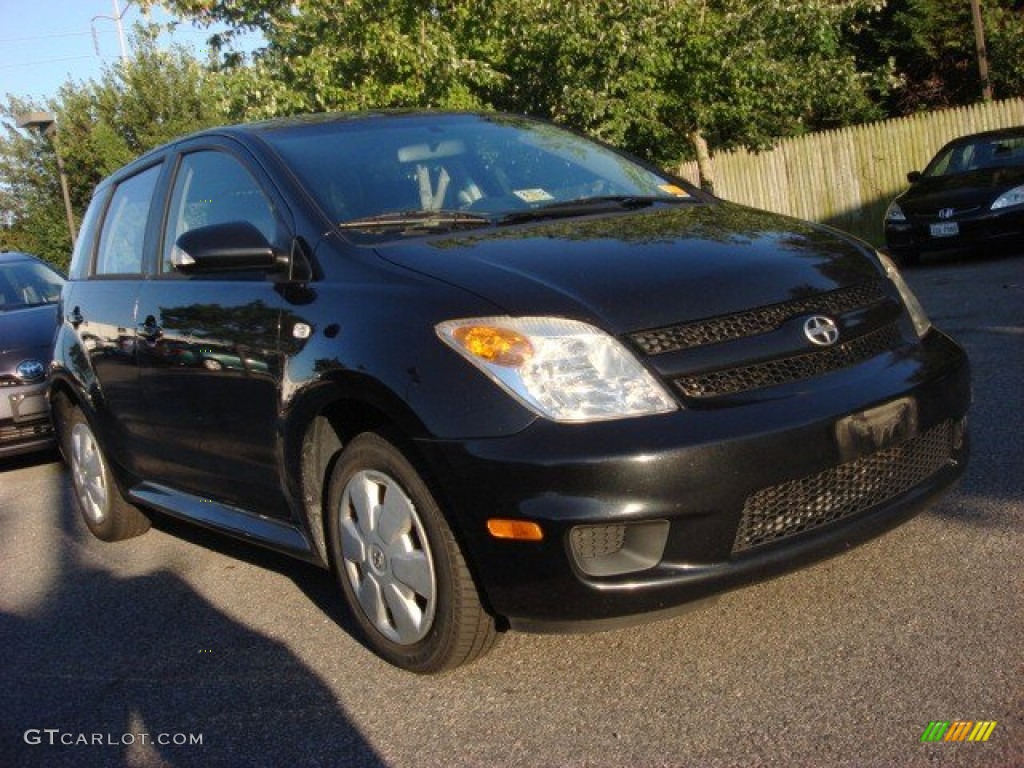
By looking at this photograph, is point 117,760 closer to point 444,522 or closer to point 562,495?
point 444,522

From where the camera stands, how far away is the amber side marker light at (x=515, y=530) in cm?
291

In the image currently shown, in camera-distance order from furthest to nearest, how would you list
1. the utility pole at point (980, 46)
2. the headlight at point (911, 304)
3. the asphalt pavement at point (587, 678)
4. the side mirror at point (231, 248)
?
the utility pole at point (980, 46)
the side mirror at point (231, 248)
the headlight at point (911, 304)
the asphalt pavement at point (587, 678)

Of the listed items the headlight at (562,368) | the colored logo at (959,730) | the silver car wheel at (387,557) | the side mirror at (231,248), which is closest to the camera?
the colored logo at (959,730)

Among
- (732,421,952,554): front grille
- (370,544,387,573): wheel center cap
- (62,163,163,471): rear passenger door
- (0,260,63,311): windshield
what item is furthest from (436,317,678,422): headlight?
(0,260,63,311): windshield

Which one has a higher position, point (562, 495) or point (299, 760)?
point (562, 495)

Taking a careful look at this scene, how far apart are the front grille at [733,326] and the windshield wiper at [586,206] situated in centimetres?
97

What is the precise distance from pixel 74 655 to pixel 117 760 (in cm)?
106

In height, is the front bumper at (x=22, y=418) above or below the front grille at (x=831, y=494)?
below

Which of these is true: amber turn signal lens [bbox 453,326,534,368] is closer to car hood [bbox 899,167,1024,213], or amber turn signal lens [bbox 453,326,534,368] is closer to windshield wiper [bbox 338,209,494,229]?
windshield wiper [bbox 338,209,494,229]

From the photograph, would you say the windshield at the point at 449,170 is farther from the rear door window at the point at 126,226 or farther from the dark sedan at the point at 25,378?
the dark sedan at the point at 25,378

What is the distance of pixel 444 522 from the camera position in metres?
3.14

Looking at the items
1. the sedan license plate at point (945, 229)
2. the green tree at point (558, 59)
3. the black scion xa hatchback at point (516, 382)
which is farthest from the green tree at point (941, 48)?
the black scion xa hatchback at point (516, 382)

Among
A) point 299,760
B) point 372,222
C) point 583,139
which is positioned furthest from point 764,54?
point 299,760

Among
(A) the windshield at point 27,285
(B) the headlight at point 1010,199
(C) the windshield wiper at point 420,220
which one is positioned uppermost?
(C) the windshield wiper at point 420,220
